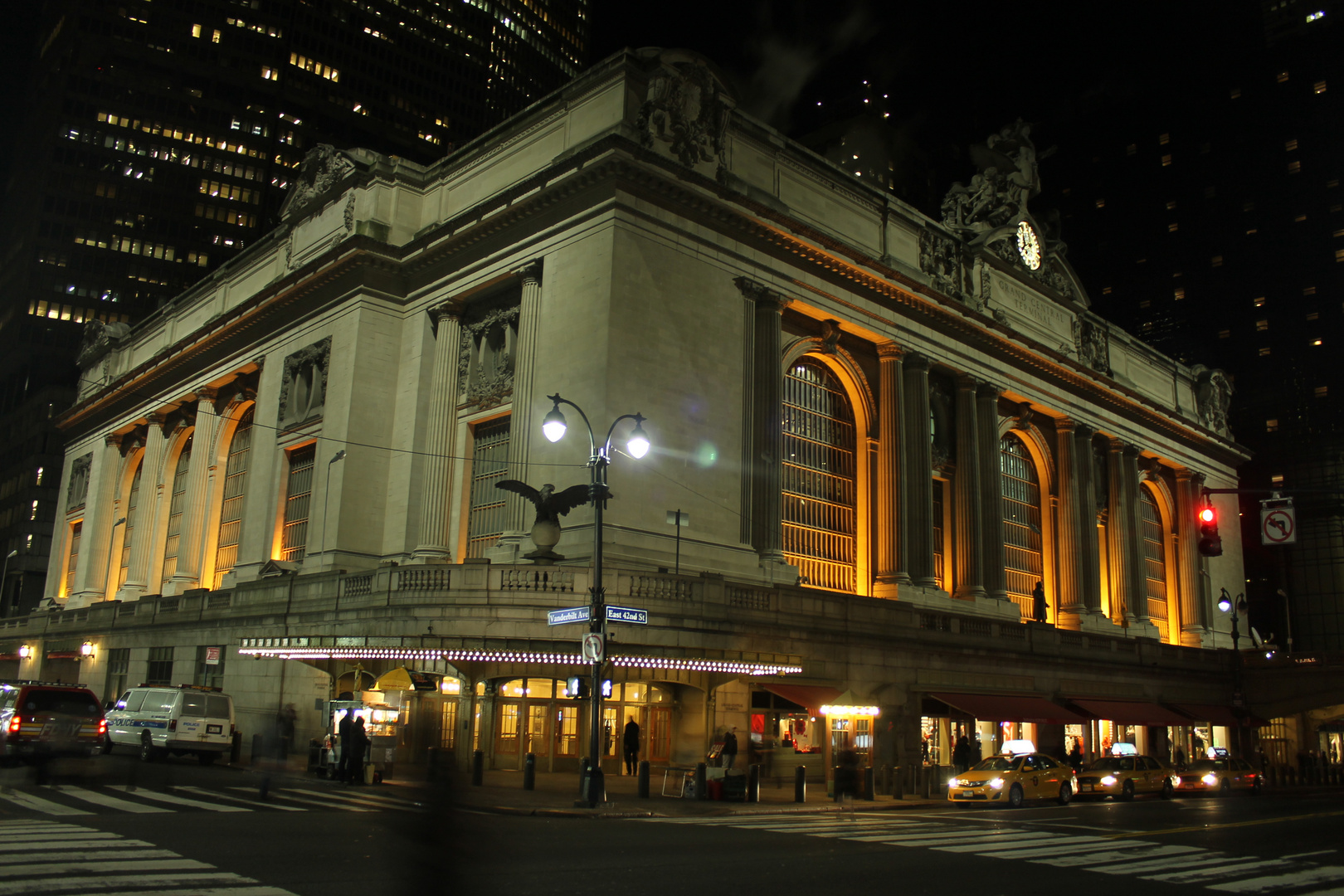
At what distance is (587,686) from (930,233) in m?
32.8

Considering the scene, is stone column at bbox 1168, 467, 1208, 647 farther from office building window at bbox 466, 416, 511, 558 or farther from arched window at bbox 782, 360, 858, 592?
office building window at bbox 466, 416, 511, 558

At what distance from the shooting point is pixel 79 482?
230ft

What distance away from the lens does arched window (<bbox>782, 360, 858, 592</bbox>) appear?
42.8 m

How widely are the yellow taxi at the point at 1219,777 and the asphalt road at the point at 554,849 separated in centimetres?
1507

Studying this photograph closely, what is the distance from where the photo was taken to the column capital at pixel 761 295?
39.4m

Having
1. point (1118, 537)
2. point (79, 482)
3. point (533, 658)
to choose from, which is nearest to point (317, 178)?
point (533, 658)

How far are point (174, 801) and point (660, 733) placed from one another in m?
14.5

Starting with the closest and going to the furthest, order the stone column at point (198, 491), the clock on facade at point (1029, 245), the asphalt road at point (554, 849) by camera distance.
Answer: the asphalt road at point (554, 849)
the stone column at point (198, 491)
the clock on facade at point (1029, 245)

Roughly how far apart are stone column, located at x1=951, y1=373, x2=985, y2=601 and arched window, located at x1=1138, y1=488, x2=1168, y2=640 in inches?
818

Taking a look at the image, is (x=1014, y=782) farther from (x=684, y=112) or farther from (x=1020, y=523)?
(x=1020, y=523)

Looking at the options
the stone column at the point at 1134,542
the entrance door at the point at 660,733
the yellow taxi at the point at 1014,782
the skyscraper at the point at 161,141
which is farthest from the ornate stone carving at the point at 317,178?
the skyscraper at the point at 161,141

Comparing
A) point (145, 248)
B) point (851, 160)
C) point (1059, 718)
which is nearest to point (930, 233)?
point (1059, 718)

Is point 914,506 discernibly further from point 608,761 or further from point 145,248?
point 145,248

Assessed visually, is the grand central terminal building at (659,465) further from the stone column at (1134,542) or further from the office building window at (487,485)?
the stone column at (1134,542)
